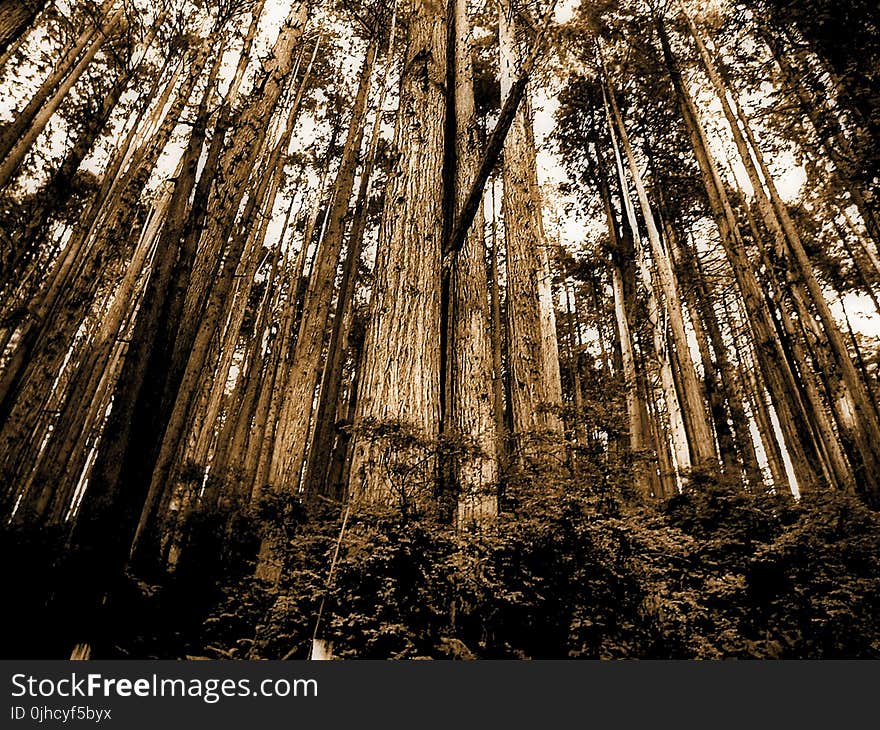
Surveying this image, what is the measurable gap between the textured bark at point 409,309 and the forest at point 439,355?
0.10 ft

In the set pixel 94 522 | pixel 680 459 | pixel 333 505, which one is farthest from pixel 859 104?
pixel 94 522

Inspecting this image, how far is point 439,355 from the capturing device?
369cm

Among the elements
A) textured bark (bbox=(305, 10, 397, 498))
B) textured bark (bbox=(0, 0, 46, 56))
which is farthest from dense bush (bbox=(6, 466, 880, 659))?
textured bark (bbox=(0, 0, 46, 56))

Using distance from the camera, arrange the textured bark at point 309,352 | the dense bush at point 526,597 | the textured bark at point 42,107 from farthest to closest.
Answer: the textured bark at point 42,107 < the textured bark at point 309,352 < the dense bush at point 526,597

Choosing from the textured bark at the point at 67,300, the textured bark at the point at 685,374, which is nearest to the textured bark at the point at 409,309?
the textured bark at the point at 67,300

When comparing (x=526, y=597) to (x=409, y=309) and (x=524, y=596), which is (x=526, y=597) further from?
(x=409, y=309)

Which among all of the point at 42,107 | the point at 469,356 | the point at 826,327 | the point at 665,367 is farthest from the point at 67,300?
the point at 826,327

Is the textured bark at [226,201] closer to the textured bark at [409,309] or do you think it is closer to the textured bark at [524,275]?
the textured bark at [409,309]

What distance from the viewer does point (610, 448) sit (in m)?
3.12

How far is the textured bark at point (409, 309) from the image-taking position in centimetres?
284

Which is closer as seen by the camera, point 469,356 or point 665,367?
point 469,356

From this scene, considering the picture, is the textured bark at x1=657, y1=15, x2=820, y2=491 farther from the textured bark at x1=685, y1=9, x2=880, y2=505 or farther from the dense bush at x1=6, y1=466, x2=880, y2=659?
the dense bush at x1=6, y1=466, x2=880, y2=659

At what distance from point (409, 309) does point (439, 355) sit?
0.46 meters

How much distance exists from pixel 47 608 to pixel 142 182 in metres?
11.2
